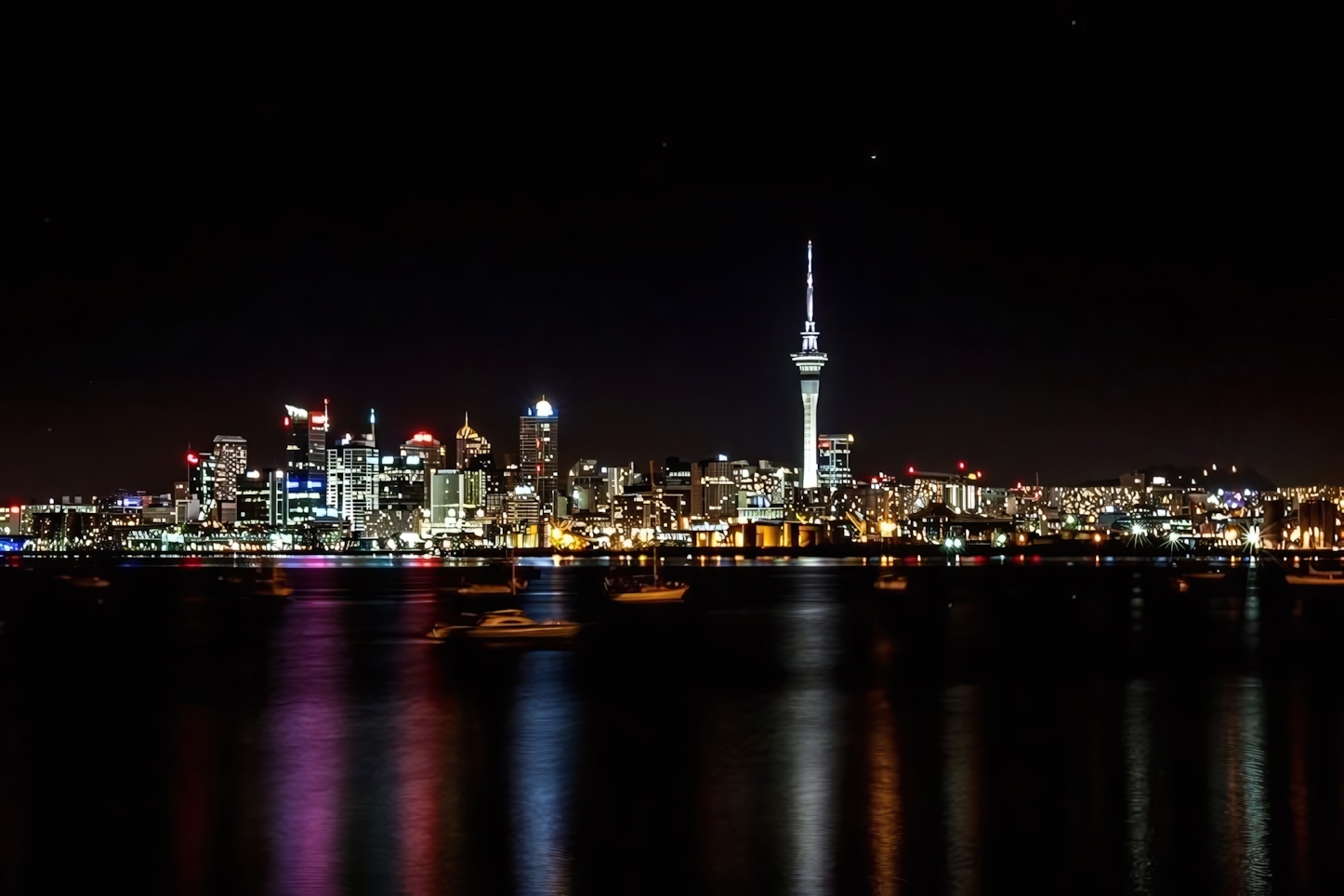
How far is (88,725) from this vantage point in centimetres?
1839

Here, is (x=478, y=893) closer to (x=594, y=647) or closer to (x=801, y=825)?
(x=801, y=825)

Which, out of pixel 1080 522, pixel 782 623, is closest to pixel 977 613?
pixel 782 623

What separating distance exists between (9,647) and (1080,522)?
158549 mm

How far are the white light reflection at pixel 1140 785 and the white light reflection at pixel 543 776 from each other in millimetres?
3996

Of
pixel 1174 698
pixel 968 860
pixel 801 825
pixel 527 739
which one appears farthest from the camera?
pixel 1174 698

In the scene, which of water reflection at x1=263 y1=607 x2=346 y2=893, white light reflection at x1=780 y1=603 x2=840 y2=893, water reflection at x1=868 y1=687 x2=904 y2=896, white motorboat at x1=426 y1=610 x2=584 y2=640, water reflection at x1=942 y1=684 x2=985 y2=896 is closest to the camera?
water reflection at x1=868 y1=687 x2=904 y2=896

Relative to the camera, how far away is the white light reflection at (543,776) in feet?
35.1

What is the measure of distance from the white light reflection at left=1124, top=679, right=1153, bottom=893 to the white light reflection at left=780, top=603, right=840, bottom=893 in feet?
7.05

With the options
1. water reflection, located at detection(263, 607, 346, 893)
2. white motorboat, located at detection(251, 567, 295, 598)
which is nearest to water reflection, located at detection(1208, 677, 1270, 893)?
water reflection, located at detection(263, 607, 346, 893)

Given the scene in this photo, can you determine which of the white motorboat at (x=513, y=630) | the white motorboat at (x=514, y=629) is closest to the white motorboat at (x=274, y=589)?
the white motorboat at (x=513, y=630)

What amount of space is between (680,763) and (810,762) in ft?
4.33

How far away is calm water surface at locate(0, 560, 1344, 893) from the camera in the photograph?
1067 centimetres

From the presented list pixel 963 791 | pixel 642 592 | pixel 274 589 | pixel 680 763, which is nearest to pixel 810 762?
pixel 680 763

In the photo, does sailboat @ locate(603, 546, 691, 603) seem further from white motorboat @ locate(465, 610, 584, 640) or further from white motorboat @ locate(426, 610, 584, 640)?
white motorboat @ locate(465, 610, 584, 640)
